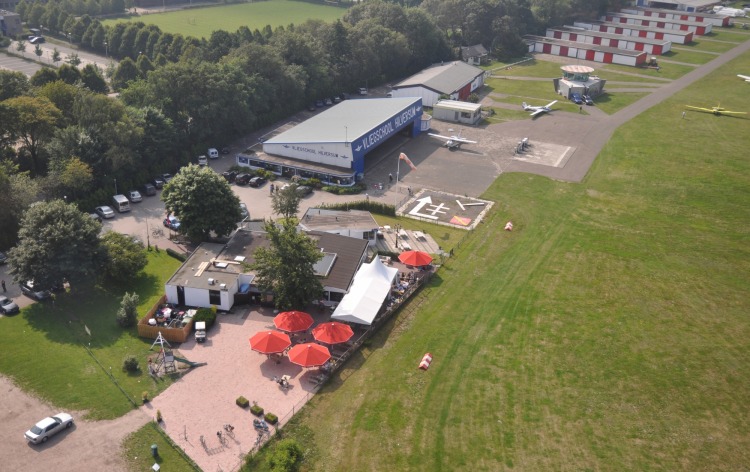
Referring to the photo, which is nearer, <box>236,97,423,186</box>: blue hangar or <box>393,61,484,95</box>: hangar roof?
<box>236,97,423,186</box>: blue hangar

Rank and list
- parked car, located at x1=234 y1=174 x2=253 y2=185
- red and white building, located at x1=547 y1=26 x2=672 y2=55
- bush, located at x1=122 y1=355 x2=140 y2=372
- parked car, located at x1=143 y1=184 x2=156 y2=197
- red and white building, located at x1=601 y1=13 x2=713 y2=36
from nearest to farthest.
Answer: bush, located at x1=122 y1=355 x2=140 y2=372, parked car, located at x1=143 y1=184 x2=156 y2=197, parked car, located at x1=234 y1=174 x2=253 y2=185, red and white building, located at x1=547 y1=26 x2=672 y2=55, red and white building, located at x1=601 y1=13 x2=713 y2=36

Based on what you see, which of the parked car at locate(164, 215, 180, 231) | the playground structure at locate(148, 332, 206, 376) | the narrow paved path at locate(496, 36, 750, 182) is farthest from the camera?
the narrow paved path at locate(496, 36, 750, 182)

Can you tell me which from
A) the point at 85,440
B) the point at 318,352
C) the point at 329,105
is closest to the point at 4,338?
the point at 85,440

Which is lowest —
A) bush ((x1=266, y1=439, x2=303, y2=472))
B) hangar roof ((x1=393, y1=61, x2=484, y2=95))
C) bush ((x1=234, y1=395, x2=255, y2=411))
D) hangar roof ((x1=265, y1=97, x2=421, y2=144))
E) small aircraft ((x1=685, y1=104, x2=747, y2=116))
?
bush ((x1=234, y1=395, x2=255, y2=411))

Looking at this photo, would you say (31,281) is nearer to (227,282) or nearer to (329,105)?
(227,282)

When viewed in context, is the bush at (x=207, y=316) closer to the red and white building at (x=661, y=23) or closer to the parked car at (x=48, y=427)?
the parked car at (x=48, y=427)

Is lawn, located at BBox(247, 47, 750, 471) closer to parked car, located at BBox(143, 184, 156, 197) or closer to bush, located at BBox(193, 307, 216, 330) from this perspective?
bush, located at BBox(193, 307, 216, 330)

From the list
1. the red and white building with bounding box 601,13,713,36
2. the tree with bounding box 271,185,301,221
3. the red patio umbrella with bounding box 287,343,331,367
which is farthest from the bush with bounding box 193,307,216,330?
the red and white building with bounding box 601,13,713,36

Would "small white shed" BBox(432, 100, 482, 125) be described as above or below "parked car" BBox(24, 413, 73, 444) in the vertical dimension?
above
